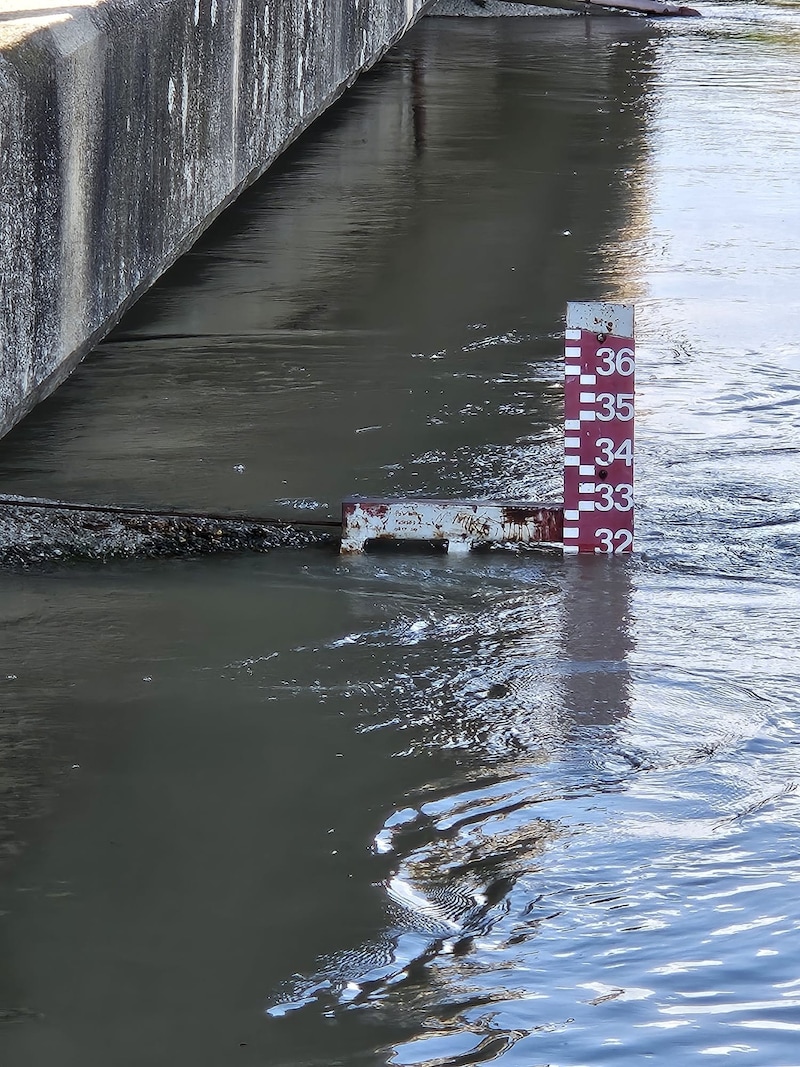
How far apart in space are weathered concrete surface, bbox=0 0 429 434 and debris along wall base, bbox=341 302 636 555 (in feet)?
4.74

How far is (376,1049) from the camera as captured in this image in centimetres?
247

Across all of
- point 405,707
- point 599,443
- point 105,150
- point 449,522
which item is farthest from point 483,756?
point 105,150

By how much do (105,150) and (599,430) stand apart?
7.95ft

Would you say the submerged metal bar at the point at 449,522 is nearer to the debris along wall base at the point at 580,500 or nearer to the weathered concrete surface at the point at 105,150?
the debris along wall base at the point at 580,500

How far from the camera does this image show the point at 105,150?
5.64m

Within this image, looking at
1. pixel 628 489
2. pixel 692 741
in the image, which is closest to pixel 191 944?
pixel 692 741

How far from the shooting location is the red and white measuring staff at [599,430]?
14.4ft

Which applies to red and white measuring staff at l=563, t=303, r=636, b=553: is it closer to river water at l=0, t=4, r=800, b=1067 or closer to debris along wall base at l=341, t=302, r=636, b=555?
debris along wall base at l=341, t=302, r=636, b=555

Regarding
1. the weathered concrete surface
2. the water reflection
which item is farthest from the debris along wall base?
the weathered concrete surface

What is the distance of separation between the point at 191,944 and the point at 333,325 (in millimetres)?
4126

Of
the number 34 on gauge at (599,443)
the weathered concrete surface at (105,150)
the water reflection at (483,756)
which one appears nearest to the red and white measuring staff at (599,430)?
the number 34 on gauge at (599,443)

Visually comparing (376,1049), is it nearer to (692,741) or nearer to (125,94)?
(692,741)

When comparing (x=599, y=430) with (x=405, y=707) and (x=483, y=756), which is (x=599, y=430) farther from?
(x=483, y=756)

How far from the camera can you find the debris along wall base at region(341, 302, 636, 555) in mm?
4398
